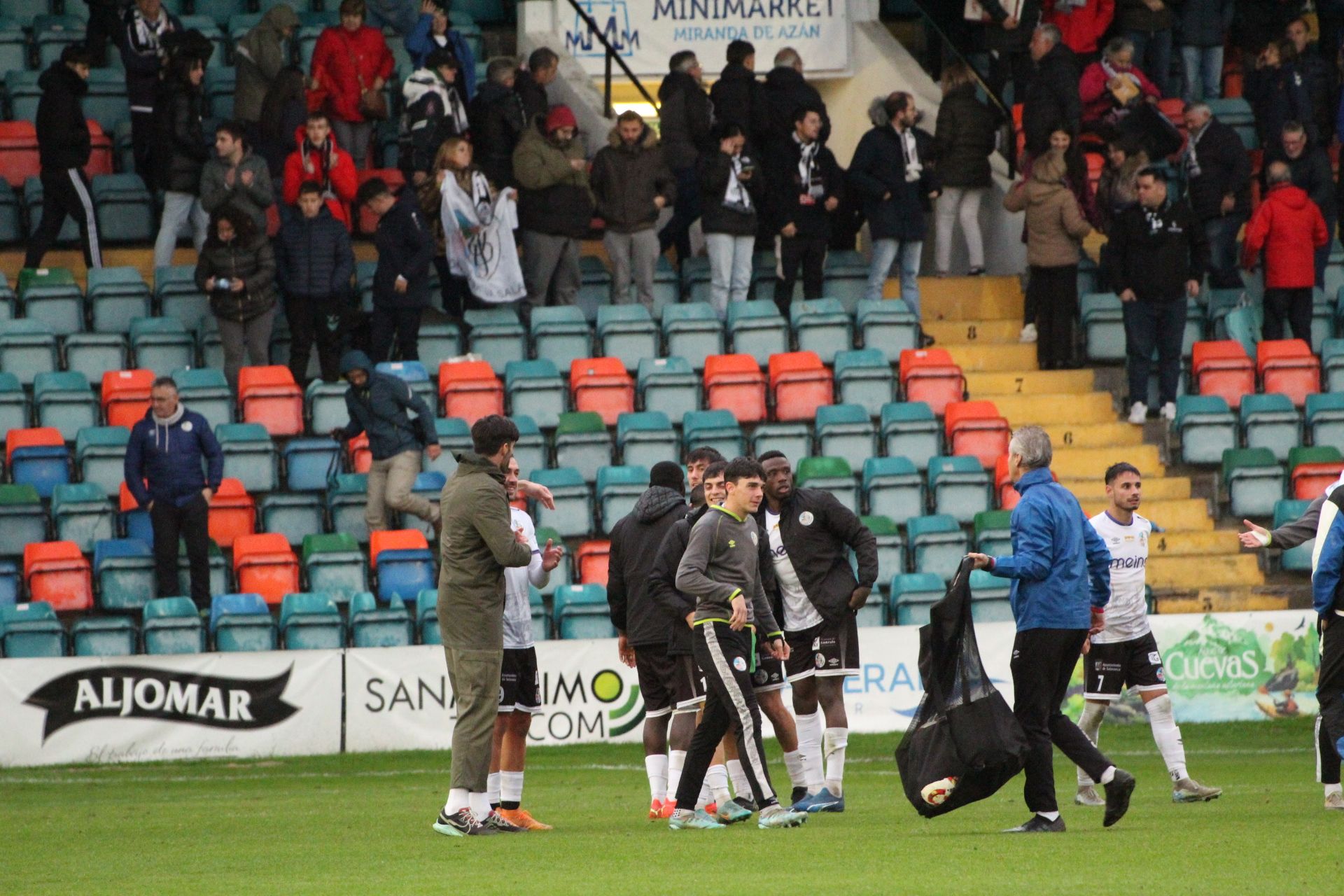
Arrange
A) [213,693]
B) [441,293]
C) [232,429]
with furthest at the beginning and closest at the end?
[441,293] → [232,429] → [213,693]

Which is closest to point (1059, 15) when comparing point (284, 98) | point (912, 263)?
point (912, 263)

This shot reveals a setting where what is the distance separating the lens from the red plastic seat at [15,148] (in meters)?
19.7

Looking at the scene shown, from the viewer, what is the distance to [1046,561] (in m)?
9.20

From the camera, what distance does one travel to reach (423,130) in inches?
734

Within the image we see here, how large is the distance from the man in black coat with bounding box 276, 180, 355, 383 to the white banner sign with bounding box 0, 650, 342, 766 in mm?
3618

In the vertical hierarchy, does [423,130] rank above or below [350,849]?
above

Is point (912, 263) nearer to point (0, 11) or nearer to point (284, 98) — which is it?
point (284, 98)

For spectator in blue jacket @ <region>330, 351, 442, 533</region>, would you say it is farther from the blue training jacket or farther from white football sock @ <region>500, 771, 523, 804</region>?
the blue training jacket

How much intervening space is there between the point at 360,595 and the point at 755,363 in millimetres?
4438

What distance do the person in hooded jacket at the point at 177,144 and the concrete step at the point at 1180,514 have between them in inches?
338

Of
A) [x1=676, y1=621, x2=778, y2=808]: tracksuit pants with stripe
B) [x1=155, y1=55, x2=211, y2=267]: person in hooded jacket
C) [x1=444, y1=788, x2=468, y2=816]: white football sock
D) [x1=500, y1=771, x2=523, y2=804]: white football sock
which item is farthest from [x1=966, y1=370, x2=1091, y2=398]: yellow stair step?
[x1=444, y1=788, x2=468, y2=816]: white football sock

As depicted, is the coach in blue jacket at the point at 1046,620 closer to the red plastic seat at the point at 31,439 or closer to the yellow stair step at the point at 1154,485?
the yellow stair step at the point at 1154,485

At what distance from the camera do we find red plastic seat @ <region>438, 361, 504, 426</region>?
17.5m

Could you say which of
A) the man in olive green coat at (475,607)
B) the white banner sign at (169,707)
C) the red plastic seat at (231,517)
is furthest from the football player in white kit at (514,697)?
the red plastic seat at (231,517)
